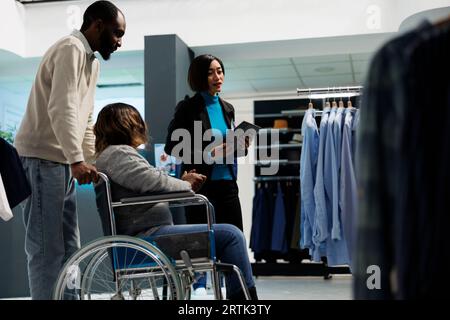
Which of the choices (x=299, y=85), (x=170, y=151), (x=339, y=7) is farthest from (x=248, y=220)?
(x=170, y=151)

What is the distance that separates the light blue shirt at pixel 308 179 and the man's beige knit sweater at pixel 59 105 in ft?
4.60

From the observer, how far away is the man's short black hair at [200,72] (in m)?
3.47

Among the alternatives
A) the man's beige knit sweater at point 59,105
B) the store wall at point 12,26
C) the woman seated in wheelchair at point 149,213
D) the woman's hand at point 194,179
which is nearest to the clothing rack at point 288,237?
the store wall at point 12,26

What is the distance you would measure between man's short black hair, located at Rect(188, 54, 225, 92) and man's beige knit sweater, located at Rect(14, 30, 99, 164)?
2.70 ft

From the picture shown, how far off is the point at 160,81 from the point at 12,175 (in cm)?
378

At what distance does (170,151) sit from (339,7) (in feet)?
10.9

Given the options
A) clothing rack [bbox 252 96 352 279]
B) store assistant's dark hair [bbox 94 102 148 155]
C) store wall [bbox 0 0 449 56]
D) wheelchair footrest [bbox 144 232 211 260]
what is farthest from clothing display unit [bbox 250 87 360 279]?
wheelchair footrest [bbox 144 232 211 260]

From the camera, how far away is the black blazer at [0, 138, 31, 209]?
2516mm

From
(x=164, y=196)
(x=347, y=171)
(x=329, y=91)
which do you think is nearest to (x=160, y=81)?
(x=329, y=91)

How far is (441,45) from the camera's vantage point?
96 cm

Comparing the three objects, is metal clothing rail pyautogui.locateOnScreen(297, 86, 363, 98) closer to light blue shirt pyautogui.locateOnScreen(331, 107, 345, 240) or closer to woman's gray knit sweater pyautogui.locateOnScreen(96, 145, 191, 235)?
light blue shirt pyautogui.locateOnScreen(331, 107, 345, 240)

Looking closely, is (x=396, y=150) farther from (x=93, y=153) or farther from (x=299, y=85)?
(x=299, y=85)

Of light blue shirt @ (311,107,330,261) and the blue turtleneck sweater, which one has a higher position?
the blue turtleneck sweater

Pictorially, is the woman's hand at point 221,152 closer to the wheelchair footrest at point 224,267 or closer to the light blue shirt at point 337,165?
the light blue shirt at point 337,165
